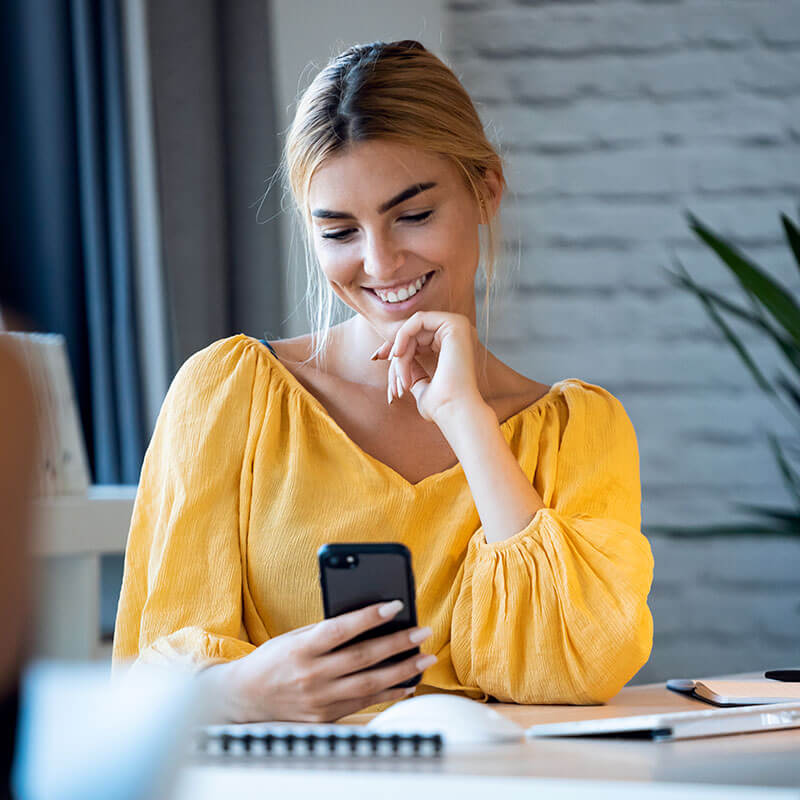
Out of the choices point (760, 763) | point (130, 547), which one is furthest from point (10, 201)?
point (760, 763)

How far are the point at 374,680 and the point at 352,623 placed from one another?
0.20 feet

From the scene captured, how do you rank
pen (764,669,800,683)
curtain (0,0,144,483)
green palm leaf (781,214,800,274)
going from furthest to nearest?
curtain (0,0,144,483) < green palm leaf (781,214,800,274) < pen (764,669,800,683)

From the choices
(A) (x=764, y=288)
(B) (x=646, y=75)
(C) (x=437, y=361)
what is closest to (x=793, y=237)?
(A) (x=764, y=288)

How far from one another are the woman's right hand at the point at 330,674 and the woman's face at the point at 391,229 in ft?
1.70

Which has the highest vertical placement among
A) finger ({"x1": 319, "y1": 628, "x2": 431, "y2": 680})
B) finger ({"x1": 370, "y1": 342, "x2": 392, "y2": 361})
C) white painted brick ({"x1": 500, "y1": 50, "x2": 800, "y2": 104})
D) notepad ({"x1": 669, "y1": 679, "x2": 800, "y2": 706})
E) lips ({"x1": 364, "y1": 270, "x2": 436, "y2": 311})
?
white painted brick ({"x1": 500, "y1": 50, "x2": 800, "y2": 104})

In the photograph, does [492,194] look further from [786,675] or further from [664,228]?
[664,228]

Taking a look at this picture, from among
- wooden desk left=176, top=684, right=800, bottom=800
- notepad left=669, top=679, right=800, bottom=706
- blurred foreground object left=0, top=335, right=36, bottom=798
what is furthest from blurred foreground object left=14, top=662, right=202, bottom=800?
notepad left=669, top=679, right=800, bottom=706

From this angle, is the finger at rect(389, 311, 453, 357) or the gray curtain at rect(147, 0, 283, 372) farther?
the gray curtain at rect(147, 0, 283, 372)

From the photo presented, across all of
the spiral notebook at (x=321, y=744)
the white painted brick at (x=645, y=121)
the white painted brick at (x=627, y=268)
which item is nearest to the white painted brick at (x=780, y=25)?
the white painted brick at (x=645, y=121)

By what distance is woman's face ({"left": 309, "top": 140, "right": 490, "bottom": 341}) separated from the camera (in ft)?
4.23

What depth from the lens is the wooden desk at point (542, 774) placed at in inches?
21.3

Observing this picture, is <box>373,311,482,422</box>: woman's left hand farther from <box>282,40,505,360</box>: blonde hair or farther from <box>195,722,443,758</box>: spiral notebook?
<box>195,722,443,758</box>: spiral notebook

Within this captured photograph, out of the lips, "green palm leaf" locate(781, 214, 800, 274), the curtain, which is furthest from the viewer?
the curtain

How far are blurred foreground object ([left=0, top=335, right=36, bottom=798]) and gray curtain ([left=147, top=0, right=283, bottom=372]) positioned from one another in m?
2.24
